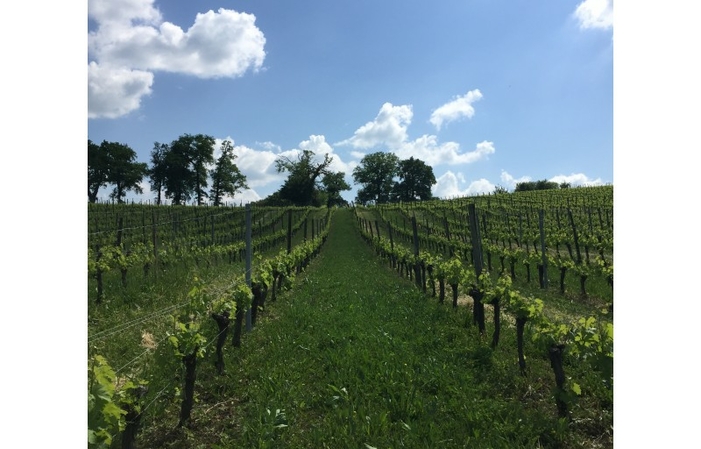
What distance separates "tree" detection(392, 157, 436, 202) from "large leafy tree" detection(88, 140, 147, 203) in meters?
51.3

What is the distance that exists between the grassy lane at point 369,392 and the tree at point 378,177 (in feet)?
281

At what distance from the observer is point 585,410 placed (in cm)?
412

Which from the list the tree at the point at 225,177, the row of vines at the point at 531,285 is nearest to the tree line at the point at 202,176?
the tree at the point at 225,177

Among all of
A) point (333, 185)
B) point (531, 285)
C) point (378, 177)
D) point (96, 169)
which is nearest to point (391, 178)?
point (378, 177)

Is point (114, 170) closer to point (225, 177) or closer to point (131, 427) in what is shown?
point (225, 177)

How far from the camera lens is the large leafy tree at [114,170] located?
54.8 metres

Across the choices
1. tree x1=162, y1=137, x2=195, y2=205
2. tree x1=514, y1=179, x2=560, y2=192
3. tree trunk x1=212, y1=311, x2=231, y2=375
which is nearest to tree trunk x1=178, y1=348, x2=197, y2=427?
tree trunk x1=212, y1=311, x2=231, y2=375

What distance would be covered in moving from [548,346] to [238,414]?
3192mm

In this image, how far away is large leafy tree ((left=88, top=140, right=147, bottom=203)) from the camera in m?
54.8

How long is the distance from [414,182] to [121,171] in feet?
184

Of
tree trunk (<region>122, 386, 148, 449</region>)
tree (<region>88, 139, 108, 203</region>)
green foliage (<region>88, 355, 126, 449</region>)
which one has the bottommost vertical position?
tree trunk (<region>122, 386, 148, 449</region>)

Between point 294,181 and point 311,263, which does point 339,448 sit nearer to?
point 311,263

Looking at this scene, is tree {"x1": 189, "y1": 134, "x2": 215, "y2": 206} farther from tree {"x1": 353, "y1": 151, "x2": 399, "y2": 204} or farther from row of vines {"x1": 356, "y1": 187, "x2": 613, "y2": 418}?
row of vines {"x1": 356, "y1": 187, "x2": 613, "y2": 418}

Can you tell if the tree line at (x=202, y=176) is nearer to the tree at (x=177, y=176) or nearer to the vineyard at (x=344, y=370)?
the tree at (x=177, y=176)
